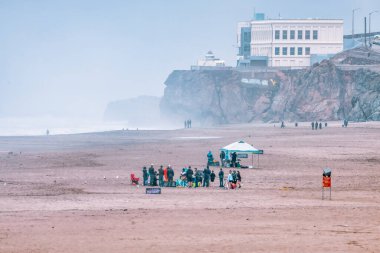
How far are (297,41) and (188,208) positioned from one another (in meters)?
117

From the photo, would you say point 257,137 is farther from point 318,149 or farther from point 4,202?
point 4,202

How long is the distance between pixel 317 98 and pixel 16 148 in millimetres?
54501

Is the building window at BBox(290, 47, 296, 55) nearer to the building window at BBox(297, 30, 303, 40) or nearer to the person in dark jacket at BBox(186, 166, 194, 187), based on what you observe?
the building window at BBox(297, 30, 303, 40)

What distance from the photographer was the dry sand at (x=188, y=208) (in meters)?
22.4

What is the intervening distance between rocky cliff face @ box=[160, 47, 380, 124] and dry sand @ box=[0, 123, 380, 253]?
163 feet

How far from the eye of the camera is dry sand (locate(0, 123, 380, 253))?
22.4 metres

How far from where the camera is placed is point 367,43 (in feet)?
432

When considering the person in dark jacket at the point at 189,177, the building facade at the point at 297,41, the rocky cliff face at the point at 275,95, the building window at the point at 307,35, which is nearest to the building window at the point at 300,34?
the building facade at the point at 297,41

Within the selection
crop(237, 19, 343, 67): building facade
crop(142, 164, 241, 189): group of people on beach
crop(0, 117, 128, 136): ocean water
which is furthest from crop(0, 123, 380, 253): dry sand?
crop(237, 19, 343, 67): building facade

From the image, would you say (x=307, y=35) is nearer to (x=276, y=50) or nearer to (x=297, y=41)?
(x=297, y=41)

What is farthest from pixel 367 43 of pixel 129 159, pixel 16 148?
pixel 129 159

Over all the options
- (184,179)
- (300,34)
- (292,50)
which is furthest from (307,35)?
(184,179)

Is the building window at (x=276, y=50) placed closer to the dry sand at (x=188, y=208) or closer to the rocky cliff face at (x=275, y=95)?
the rocky cliff face at (x=275, y=95)

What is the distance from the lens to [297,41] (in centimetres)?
14400
